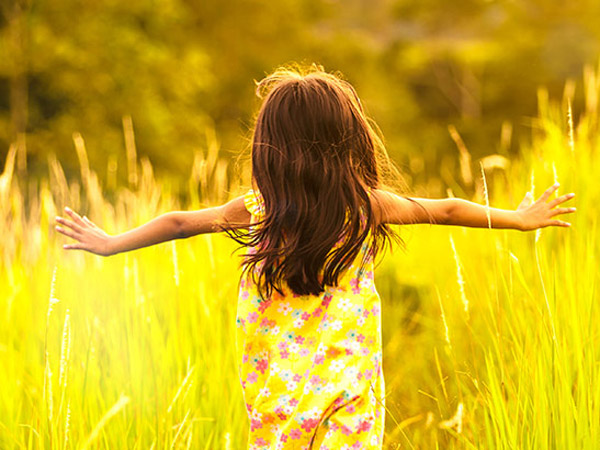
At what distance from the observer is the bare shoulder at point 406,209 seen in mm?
2023

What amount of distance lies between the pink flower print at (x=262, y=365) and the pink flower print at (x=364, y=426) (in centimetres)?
31

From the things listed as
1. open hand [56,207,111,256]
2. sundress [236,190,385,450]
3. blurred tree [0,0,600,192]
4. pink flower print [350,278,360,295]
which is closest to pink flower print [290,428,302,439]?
sundress [236,190,385,450]

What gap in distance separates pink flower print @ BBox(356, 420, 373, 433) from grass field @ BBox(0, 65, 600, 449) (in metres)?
0.09

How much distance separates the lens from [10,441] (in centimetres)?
232

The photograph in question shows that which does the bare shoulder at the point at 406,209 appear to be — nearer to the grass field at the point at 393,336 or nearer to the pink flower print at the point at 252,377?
the grass field at the point at 393,336

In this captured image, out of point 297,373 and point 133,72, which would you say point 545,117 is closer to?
point 297,373

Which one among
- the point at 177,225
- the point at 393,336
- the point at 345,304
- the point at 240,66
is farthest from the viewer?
the point at 240,66

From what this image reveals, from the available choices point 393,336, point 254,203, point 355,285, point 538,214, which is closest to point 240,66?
point 393,336

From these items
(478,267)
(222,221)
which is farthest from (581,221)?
(222,221)

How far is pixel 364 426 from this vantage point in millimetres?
1864

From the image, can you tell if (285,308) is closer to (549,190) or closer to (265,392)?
(265,392)

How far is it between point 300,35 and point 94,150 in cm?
971

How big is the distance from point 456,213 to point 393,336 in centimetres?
160

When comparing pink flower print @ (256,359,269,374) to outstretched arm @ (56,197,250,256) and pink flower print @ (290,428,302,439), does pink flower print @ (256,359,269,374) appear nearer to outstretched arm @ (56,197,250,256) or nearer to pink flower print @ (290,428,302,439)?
pink flower print @ (290,428,302,439)
